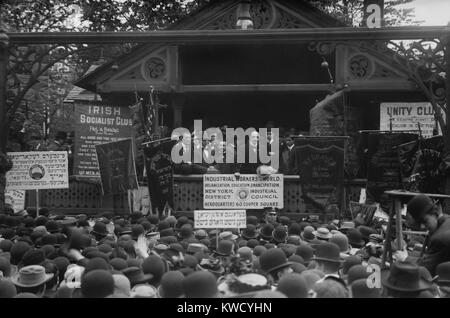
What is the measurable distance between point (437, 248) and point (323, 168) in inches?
→ 216

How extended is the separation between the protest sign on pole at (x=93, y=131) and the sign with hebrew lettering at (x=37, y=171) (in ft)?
10.2

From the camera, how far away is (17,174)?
11414 mm

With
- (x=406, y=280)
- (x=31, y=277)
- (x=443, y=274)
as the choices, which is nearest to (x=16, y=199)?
(x=31, y=277)

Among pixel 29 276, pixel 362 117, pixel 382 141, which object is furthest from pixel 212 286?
pixel 362 117

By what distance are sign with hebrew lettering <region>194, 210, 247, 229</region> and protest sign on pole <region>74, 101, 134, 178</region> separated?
7048 mm

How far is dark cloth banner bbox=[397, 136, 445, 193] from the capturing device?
34.2 ft

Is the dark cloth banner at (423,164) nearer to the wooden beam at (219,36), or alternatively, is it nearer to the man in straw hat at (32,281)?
the wooden beam at (219,36)

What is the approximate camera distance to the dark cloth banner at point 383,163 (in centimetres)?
1191

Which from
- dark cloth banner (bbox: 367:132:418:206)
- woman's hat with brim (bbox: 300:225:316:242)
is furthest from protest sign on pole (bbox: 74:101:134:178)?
woman's hat with brim (bbox: 300:225:316:242)

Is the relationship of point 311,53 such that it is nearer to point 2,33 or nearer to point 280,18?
point 280,18

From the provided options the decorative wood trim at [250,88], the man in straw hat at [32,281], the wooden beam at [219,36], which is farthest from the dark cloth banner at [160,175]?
the decorative wood trim at [250,88]

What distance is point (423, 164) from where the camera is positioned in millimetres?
10672

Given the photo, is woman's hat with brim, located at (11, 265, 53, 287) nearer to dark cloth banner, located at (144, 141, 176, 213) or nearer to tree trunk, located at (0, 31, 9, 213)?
tree trunk, located at (0, 31, 9, 213)

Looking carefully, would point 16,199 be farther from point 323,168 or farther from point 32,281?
point 32,281
